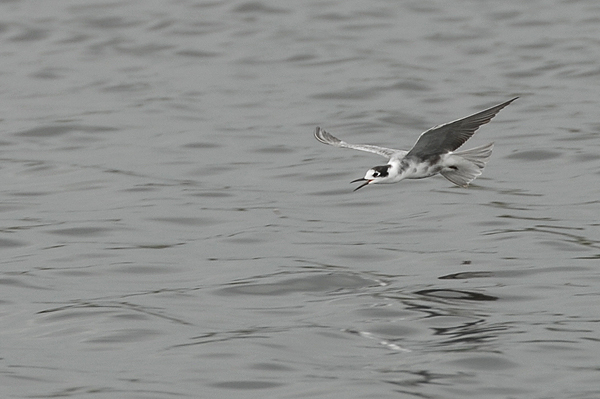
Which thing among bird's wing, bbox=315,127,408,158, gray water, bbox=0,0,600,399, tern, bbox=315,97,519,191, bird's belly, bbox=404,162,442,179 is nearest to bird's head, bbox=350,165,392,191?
tern, bbox=315,97,519,191

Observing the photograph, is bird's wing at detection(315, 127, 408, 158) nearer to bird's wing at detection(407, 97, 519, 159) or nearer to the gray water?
bird's wing at detection(407, 97, 519, 159)

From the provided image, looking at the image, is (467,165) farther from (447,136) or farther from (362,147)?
(362,147)

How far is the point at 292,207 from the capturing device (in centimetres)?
1578

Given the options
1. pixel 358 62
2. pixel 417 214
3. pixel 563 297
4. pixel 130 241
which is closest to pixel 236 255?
pixel 130 241

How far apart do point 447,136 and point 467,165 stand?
2.38 ft

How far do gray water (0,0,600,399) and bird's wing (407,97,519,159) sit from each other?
1145mm

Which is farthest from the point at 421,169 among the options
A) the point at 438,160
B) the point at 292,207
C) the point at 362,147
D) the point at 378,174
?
the point at 292,207

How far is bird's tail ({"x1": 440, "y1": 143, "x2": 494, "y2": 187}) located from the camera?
43.8ft

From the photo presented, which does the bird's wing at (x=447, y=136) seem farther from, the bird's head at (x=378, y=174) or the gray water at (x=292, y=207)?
the gray water at (x=292, y=207)

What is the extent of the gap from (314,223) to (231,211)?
118cm

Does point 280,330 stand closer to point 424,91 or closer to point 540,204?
point 540,204

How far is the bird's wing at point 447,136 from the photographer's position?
1198cm

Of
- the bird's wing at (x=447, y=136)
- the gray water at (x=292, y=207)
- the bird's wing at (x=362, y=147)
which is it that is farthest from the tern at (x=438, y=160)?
the gray water at (x=292, y=207)

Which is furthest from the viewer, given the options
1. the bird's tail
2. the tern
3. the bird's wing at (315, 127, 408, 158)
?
the bird's wing at (315, 127, 408, 158)
